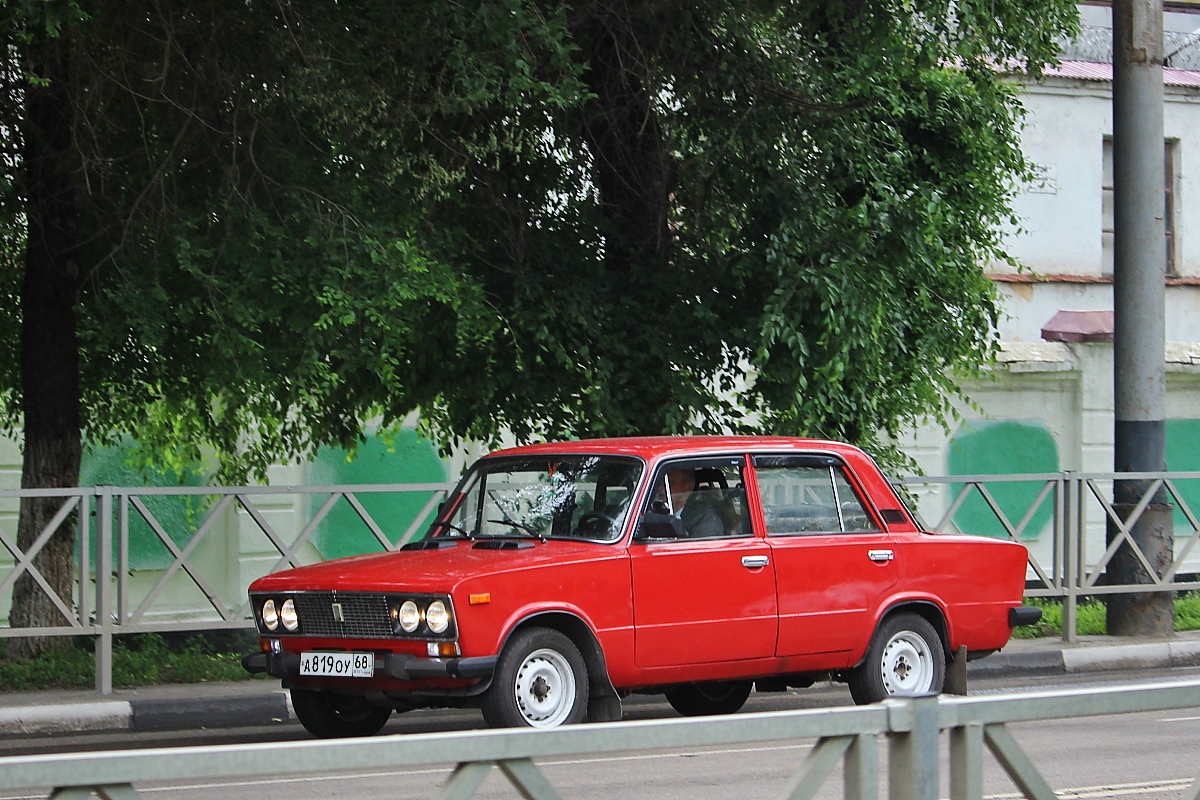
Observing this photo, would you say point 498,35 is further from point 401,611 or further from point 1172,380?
point 1172,380

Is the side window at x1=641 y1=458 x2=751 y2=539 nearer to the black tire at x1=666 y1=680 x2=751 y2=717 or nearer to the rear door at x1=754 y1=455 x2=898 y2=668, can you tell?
the rear door at x1=754 y1=455 x2=898 y2=668

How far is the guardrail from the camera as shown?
2820mm

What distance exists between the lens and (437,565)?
8367mm

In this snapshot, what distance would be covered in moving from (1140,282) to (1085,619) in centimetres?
331

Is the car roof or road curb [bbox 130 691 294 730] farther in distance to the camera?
road curb [bbox 130 691 294 730]

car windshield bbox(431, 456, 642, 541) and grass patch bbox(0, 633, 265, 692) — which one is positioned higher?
car windshield bbox(431, 456, 642, 541)

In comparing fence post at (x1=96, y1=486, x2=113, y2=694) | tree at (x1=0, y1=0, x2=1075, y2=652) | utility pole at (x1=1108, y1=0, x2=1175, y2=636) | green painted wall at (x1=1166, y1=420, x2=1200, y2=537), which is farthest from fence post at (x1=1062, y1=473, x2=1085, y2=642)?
green painted wall at (x1=1166, y1=420, x2=1200, y2=537)

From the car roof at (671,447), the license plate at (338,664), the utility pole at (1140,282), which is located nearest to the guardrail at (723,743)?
the license plate at (338,664)

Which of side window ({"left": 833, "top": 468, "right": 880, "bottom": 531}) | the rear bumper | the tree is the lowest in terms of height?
the rear bumper

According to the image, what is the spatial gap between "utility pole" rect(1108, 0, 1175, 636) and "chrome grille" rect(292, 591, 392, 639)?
801 centimetres

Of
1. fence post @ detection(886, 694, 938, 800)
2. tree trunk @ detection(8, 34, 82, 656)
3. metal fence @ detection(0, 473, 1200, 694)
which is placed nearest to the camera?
fence post @ detection(886, 694, 938, 800)

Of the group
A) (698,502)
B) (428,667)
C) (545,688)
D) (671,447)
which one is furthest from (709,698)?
(428,667)

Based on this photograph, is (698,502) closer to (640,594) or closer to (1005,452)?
(640,594)

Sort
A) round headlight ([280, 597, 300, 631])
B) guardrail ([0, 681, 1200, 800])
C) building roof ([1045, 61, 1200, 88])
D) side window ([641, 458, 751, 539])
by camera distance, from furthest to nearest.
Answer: building roof ([1045, 61, 1200, 88]) < side window ([641, 458, 751, 539]) < round headlight ([280, 597, 300, 631]) < guardrail ([0, 681, 1200, 800])
